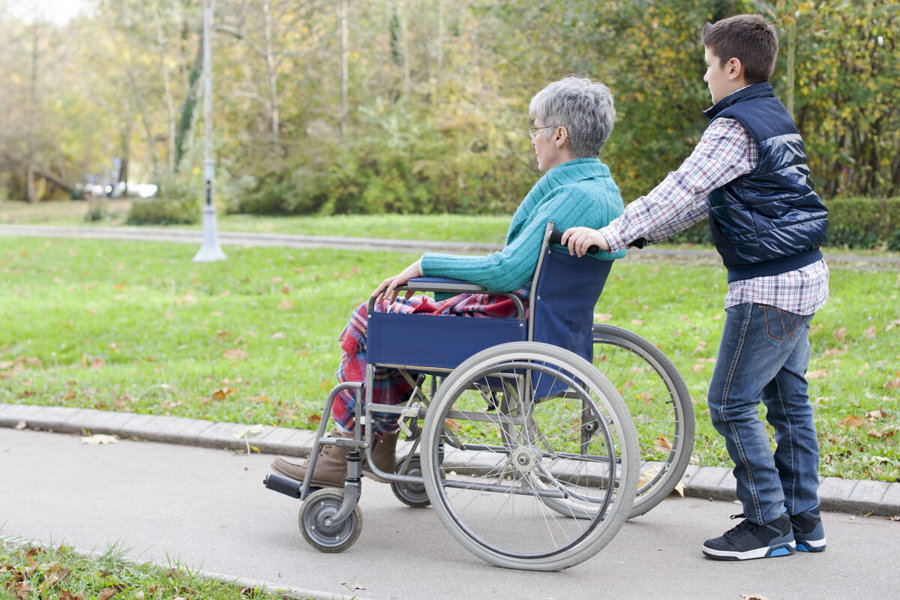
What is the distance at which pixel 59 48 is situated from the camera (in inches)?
1501

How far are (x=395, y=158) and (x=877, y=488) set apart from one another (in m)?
23.1

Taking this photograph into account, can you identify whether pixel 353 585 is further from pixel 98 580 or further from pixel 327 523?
pixel 98 580

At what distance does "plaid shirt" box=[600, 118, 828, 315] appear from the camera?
10.2 feet

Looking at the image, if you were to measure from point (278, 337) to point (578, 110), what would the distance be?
16.2 ft

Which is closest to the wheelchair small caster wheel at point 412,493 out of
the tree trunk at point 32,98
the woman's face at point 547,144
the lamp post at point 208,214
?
the woman's face at point 547,144

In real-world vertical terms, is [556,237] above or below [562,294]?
above

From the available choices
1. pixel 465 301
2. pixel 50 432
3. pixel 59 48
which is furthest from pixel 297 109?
pixel 465 301

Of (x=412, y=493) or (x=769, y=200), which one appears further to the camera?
(x=412, y=493)

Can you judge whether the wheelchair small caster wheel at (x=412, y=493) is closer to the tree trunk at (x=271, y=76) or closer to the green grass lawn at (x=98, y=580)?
the green grass lawn at (x=98, y=580)

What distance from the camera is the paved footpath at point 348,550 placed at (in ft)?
10.5

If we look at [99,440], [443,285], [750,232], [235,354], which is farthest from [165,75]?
[750,232]

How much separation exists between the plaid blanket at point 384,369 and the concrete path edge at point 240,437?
53.2 inches

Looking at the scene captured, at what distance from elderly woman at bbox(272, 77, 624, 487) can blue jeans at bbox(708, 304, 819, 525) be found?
51 cm

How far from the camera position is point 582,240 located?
3.12 metres
